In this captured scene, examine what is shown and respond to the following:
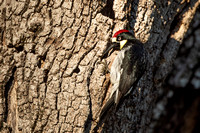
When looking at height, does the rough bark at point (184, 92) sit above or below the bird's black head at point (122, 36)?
below

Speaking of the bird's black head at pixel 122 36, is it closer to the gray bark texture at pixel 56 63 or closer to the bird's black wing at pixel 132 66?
the gray bark texture at pixel 56 63

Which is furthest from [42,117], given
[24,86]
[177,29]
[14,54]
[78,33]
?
[177,29]

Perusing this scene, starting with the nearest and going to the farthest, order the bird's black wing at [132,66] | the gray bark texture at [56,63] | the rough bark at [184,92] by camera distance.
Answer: the gray bark texture at [56,63], the bird's black wing at [132,66], the rough bark at [184,92]

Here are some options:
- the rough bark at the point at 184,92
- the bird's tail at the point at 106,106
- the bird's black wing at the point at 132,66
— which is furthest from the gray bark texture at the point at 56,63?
the rough bark at the point at 184,92

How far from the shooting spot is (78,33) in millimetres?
2463

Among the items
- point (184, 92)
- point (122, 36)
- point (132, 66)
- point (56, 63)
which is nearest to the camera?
point (56, 63)

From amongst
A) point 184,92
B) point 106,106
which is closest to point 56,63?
point 106,106

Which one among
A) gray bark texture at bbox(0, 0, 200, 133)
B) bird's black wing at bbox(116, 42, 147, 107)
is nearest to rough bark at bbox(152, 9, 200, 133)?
bird's black wing at bbox(116, 42, 147, 107)

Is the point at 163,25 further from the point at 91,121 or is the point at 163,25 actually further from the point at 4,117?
the point at 4,117

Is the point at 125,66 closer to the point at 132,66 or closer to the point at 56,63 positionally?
the point at 132,66

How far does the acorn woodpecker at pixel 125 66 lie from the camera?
2549mm

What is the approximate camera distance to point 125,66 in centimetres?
286

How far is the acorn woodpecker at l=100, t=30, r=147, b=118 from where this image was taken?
2.55m

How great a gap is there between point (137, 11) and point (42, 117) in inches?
56.1
